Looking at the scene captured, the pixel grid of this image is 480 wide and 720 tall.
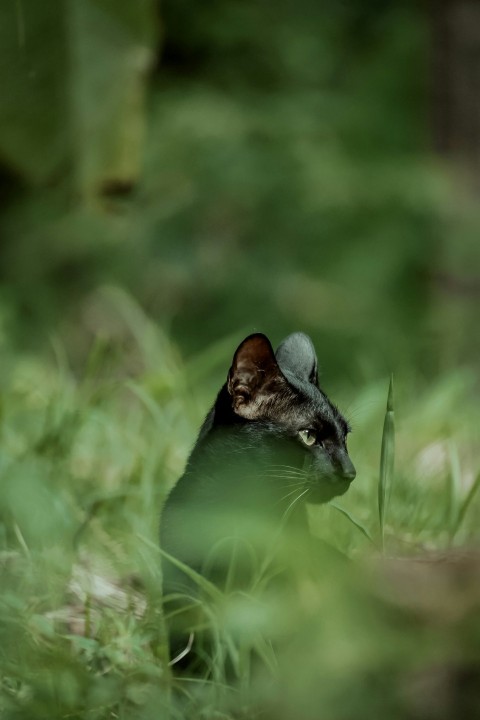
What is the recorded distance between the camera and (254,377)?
1678 mm

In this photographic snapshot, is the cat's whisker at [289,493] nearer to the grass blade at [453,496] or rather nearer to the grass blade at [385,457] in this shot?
the grass blade at [385,457]

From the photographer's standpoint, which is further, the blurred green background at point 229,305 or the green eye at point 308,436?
the green eye at point 308,436

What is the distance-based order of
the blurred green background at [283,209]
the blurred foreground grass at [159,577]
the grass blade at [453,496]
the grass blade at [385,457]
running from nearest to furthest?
the blurred foreground grass at [159,577] < the grass blade at [385,457] < the grass blade at [453,496] < the blurred green background at [283,209]

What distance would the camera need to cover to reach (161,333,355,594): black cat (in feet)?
5.27

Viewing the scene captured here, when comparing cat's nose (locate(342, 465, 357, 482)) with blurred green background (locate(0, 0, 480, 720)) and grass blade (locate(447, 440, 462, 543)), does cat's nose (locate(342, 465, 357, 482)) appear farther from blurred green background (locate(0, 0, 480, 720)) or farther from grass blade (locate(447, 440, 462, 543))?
grass blade (locate(447, 440, 462, 543))

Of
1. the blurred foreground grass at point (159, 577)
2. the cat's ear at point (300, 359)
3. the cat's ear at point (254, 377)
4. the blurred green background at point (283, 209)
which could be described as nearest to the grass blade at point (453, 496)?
the blurred foreground grass at point (159, 577)

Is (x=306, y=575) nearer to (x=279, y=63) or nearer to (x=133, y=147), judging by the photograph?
(x=133, y=147)

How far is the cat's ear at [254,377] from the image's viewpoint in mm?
1659

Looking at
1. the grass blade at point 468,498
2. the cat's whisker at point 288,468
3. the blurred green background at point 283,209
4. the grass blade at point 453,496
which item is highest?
the cat's whisker at point 288,468

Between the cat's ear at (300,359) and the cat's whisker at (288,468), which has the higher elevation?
the cat's ear at (300,359)

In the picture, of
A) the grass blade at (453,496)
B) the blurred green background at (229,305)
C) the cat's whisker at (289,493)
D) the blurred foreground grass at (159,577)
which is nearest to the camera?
the blurred foreground grass at (159,577)

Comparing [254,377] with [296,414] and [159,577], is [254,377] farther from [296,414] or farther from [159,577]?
[159,577]

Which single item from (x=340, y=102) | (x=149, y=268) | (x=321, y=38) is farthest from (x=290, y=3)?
(x=149, y=268)

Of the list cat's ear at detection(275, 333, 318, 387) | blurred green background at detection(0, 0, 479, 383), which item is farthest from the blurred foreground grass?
blurred green background at detection(0, 0, 479, 383)
